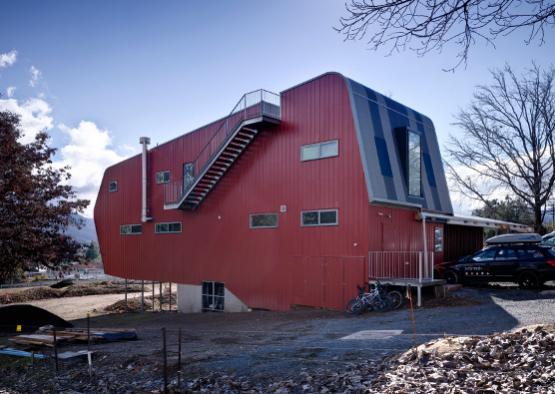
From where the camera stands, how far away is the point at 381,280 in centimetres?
1630

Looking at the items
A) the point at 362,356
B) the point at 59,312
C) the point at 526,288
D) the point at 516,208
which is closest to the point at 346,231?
the point at 526,288

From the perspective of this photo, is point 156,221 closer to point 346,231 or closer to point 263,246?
point 263,246

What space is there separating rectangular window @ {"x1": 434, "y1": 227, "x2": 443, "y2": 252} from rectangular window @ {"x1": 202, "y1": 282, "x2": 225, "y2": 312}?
9.37 metres

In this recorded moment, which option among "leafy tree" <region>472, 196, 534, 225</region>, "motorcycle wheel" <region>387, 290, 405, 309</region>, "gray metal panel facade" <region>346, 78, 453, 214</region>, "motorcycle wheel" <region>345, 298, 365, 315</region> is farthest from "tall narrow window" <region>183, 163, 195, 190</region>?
"leafy tree" <region>472, 196, 534, 225</region>

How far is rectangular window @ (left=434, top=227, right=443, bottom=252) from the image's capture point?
21.4 meters

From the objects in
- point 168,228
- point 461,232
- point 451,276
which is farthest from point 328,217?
point 168,228

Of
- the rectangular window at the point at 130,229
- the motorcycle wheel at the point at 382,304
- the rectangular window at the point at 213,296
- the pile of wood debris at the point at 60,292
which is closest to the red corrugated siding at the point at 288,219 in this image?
the rectangular window at the point at 213,296

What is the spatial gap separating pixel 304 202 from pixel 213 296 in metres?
7.04

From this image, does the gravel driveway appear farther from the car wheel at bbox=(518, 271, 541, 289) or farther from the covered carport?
the covered carport

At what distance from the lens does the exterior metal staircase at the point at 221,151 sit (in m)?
19.4

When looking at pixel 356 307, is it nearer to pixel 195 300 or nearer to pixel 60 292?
pixel 195 300

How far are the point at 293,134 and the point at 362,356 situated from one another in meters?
11.8

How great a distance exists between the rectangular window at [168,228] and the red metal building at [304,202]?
9cm

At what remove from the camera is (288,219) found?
1908cm
